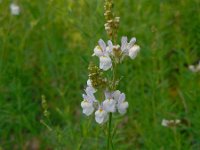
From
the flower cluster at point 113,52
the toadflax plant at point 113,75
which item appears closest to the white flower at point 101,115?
the toadflax plant at point 113,75

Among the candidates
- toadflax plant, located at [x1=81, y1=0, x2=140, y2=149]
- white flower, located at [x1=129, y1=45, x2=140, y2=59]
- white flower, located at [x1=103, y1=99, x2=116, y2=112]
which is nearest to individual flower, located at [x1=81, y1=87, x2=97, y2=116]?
toadflax plant, located at [x1=81, y1=0, x2=140, y2=149]

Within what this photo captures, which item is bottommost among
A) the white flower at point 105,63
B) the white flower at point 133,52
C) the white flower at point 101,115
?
the white flower at point 101,115

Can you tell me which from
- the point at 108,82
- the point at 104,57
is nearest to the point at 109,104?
the point at 108,82

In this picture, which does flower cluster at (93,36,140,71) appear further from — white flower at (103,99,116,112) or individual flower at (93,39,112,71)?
white flower at (103,99,116,112)

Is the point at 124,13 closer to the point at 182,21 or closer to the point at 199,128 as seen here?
the point at 182,21

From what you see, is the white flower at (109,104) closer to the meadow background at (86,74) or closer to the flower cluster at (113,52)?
the flower cluster at (113,52)

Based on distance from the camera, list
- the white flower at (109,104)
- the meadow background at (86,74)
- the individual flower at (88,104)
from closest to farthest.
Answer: the white flower at (109,104), the individual flower at (88,104), the meadow background at (86,74)

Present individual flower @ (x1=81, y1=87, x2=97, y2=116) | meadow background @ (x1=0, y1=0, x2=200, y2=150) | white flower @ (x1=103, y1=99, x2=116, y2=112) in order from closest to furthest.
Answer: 1. white flower @ (x1=103, y1=99, x2=116, y2=112)
2. individual flower @ (x1=81, y1=87, x2=97, y2=116)
3. meadow background @ (x1=0, y1=0, x2=200, y2=150)

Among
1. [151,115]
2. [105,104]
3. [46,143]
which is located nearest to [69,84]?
[46,143]

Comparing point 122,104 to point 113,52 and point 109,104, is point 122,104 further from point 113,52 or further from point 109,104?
point 113,52
